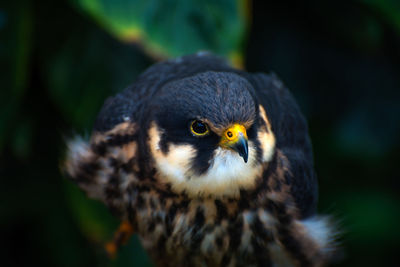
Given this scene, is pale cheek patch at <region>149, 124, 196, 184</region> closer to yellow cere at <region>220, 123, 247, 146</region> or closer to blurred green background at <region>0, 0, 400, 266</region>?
yellow cere at <region>220, 123, 247, 146</region>

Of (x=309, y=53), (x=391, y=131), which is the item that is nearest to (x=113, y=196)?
(x=309, y=53)

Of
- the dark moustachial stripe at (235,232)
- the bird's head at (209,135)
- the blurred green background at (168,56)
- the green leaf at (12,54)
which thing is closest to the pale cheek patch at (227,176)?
the bird's head at (209,135)

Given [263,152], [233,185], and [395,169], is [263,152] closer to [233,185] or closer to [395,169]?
[233,185]

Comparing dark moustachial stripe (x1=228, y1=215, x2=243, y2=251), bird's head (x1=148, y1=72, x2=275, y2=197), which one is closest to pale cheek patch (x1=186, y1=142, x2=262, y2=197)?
bird's head (x1=148, y1=72, x2=275, y2=197)

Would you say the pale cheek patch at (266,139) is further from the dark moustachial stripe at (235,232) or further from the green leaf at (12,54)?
the green leaf at (12,54)

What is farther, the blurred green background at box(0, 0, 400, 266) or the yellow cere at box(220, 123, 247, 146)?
the blurred green background at box(0, 0, 400, 266)

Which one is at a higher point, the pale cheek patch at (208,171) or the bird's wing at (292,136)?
the bird's wing at (292,136)

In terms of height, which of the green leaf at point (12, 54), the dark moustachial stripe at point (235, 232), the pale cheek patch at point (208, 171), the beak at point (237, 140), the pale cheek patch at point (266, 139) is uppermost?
the green leaf at point (12, 54)
